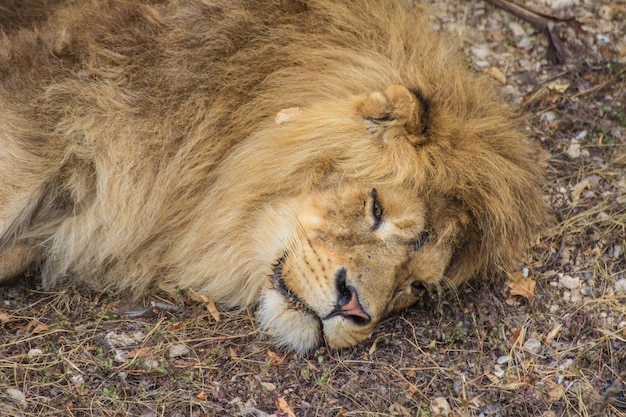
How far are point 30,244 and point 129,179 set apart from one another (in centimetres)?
69

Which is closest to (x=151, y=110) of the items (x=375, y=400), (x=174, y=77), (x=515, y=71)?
(x=174, y=77)

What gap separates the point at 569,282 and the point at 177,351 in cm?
212

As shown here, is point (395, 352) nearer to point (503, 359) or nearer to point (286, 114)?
point (503, 359)

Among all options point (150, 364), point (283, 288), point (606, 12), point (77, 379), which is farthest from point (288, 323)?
point (606, 12)

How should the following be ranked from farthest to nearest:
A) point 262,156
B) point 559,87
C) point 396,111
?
1. point 559,87
2. point 262,156
3. point 396,111

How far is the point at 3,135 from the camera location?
3.72 meters

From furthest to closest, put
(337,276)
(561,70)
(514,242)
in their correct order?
(561,70), (514,242), (337,276)

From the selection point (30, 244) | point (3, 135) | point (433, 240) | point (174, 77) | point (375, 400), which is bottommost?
point (375, 400)

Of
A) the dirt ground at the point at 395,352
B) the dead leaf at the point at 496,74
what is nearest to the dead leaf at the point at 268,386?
the dirt ground at the point at 395,352

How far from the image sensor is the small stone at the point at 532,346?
4039mm

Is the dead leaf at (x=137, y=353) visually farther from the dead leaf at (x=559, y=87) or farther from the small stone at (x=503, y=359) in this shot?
the dead leaf at (x=559, y=87)

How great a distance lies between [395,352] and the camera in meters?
3.96

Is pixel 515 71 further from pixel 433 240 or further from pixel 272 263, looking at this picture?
pixel 272 263

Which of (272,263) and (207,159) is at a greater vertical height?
(207,159)
